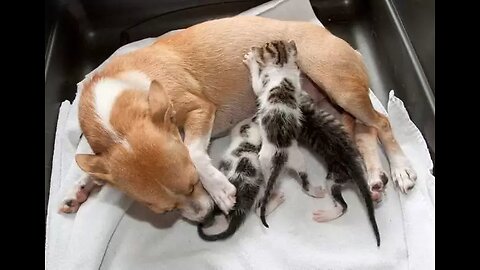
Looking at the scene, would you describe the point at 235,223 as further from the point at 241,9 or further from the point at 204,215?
the point at 241,9

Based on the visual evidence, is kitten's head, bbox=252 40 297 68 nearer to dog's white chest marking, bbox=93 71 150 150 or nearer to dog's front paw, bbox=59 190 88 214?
dog's white chest marking, bbox=93 71 150 150

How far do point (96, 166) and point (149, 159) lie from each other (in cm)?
29

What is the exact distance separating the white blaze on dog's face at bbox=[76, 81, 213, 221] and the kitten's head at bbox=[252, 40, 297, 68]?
58 cm

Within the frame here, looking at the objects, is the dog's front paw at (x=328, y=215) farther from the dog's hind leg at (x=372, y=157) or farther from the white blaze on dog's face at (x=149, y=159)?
the white blaze on dog's face at (x=149, y=159)

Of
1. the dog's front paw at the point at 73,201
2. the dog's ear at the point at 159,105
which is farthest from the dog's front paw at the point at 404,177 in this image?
the dog's front paw at the point at 73,201

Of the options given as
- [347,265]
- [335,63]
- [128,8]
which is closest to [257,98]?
[335,63]

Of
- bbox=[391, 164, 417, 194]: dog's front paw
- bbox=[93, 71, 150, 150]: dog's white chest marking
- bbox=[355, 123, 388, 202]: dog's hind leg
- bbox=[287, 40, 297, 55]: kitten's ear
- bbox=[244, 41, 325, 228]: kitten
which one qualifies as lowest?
bbox=[391, 164, 417, 194]: dog's front paw

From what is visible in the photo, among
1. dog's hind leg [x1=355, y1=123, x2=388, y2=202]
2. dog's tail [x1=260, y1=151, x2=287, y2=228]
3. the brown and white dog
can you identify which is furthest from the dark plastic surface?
dog's tail [x1=260, y1=151, x2=287, y2=228]

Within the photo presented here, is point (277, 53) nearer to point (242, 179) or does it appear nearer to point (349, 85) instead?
point (349, 85)

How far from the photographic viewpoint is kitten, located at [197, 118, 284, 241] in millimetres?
Answer: 2836

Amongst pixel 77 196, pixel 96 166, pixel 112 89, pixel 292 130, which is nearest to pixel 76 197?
pixel 77 196

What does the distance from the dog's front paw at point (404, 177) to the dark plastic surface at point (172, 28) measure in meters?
0.55

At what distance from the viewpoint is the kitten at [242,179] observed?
284 centimetres

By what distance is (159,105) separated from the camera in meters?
2.58
